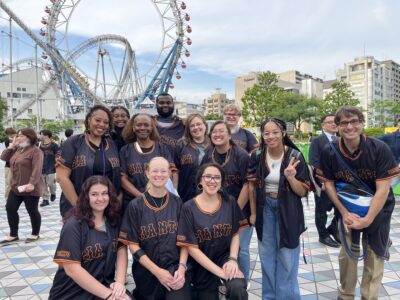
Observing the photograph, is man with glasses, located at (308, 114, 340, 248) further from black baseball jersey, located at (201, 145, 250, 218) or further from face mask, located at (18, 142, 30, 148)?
face mask, located at (18, 142, 30, 148)

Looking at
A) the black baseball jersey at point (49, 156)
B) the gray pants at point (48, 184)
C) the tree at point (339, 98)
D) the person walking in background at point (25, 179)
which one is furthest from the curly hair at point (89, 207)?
the tree at point (339, 98)

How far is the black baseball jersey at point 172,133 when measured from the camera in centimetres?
371

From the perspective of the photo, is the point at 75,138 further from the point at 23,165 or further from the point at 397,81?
the point at 397,81

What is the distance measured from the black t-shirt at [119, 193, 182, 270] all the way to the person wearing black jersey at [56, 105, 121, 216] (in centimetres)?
49

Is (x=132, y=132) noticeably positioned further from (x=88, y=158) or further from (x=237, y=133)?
(x=237, y=133)

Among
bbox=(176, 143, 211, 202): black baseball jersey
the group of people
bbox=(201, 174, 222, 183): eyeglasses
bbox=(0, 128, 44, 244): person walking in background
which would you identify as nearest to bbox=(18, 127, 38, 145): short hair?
bbox=(0, 128, 44, 244): person walking in background

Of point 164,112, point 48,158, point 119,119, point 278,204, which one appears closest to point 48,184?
point 48,158

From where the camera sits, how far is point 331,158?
9.00ft

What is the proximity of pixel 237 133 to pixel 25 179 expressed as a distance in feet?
11.2

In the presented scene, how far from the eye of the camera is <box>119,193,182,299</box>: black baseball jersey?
260 cm

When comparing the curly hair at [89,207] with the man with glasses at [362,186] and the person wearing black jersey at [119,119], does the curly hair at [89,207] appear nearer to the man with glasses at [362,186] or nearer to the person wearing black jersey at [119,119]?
the person wearing black jersey at [119,119]

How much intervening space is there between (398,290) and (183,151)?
2666 mm

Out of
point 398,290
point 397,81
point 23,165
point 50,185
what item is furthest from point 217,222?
point 397,81

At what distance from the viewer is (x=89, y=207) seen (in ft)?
8.07
